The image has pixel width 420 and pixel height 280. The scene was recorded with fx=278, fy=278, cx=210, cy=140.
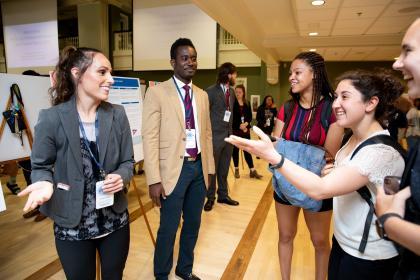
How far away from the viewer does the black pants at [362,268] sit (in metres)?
1.03

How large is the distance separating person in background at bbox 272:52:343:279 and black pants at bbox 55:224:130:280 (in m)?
0.90

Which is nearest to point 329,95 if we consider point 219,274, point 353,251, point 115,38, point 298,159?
point 298,159

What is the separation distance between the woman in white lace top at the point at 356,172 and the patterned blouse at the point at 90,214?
658 mm

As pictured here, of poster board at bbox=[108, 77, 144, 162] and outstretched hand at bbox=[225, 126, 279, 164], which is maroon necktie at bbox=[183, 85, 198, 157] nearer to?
outstretched hand at bbox=[225, 126, 279, 164]

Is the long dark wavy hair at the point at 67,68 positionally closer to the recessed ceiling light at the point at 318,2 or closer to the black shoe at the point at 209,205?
the black shoe at the point at 209,205

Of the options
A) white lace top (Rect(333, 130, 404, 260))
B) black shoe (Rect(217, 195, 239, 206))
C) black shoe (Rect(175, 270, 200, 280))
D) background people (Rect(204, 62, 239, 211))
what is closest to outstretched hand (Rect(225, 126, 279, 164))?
white lace top (Rect(333, 130, 404, 260))

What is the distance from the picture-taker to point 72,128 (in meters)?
1.20

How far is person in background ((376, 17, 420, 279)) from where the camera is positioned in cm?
68

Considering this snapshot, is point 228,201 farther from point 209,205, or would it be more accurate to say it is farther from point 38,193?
point 38,193

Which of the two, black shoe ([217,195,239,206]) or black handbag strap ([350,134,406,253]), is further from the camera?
black shoe ([217,195,239,206])

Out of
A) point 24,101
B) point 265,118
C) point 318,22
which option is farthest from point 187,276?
point 318,22

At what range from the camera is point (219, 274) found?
2223mm

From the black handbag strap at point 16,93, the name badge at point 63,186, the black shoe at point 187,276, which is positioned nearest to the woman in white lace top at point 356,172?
the name badge at point 63,186

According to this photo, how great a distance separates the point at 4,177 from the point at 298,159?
5.47 m
